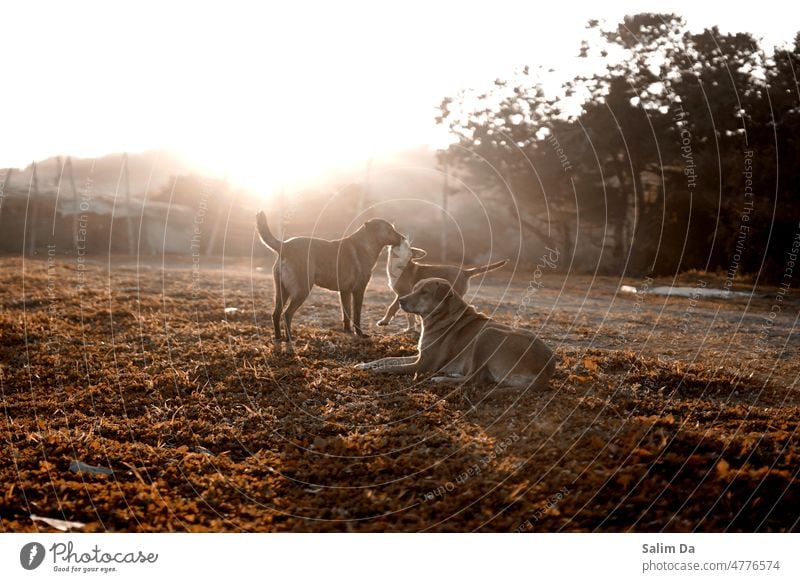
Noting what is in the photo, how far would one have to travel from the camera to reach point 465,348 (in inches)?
360

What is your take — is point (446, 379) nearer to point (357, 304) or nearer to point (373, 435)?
point (373, 435)

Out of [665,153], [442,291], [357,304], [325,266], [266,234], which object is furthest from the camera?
[665,153]

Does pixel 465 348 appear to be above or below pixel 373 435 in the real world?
above

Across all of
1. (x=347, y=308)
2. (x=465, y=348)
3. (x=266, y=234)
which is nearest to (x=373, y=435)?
(x=465, y=348)

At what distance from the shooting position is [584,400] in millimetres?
8062

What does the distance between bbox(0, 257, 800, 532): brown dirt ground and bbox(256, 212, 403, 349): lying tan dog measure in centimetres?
66

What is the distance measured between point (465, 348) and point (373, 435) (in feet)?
8.19

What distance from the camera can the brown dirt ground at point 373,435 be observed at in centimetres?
517

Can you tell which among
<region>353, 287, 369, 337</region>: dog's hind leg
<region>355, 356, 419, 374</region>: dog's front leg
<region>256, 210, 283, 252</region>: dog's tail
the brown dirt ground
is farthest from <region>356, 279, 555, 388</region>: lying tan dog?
<region>353, 287, 369, 337</region>: dog's hind leg

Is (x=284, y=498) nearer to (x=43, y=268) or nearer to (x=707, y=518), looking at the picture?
(x=707, y=518)

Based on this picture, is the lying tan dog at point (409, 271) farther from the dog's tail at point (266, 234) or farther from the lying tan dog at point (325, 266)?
the dog's tail at point (266, 234)

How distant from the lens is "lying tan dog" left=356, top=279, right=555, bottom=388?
8.60 meters

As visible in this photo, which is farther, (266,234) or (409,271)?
(409,271)

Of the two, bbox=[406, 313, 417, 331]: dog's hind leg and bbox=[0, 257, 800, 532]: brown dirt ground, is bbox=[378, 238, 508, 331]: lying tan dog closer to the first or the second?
bbox=[406, 313, 417, 331]: dog's hind leg
